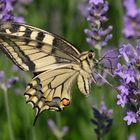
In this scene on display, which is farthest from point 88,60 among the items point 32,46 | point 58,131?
point 58,131

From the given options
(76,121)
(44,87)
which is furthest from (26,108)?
(44,87)

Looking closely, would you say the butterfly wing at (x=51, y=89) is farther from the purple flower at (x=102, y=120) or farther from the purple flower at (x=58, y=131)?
the purple flower at (x=58, y=131)

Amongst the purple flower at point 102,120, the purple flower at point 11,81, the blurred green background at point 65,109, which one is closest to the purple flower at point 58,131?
the blurred green background at point 65,109

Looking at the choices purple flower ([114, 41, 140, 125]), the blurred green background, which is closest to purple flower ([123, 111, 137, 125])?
purple flower ([114, 41, 140, 125])

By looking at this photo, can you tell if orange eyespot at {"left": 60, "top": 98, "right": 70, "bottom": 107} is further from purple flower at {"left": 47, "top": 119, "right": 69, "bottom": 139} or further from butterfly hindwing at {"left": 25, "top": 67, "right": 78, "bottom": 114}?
purple flower at {"left": 47, "top": 119, "right": 69, "bottom": 139}

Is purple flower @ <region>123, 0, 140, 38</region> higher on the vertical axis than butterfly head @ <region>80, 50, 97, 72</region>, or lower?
higher

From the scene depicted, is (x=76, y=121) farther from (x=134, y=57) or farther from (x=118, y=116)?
(x=134, y=57)
